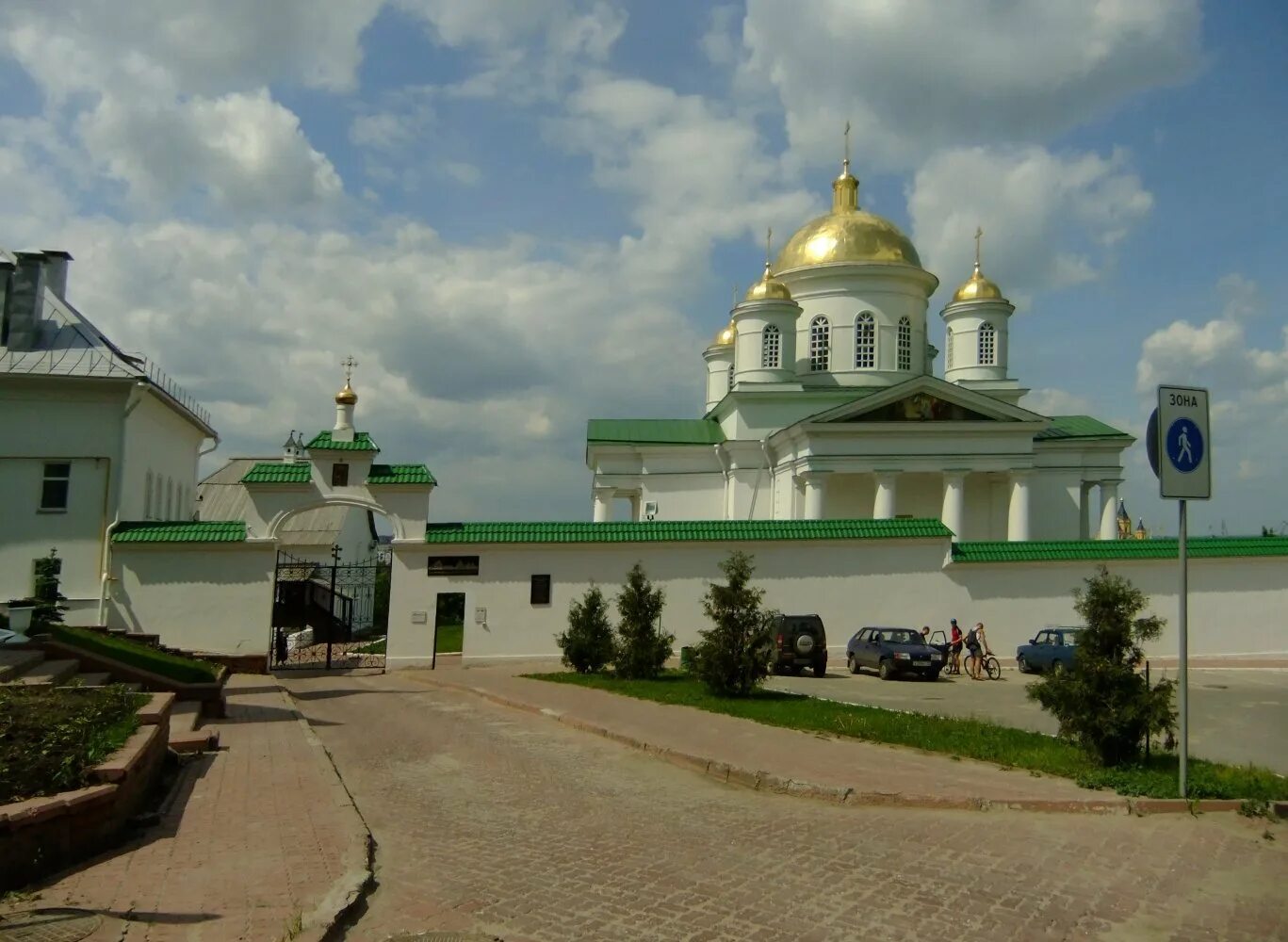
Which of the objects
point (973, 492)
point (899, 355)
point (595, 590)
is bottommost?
point (595, 590)

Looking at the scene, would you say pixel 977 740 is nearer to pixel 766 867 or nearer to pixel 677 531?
pixel 766 867

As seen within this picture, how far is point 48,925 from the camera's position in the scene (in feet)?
17.3

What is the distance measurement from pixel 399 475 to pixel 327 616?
14172 mm

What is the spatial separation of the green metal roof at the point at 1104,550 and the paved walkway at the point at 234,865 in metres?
18.0

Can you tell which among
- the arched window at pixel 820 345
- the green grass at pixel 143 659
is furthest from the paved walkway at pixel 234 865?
the arched window at pixel 820 345

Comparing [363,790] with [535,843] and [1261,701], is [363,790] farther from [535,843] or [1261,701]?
[1261,701]

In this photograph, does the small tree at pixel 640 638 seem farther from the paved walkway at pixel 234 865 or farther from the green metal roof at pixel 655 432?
the green metal roof at pixel 655 432

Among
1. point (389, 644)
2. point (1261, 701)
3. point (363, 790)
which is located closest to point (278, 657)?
point (389, 644)

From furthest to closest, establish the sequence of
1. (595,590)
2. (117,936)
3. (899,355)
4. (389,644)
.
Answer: (899,355) < (389,644) < (595,590) < (117,936)

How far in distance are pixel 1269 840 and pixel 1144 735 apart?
85.0 inches

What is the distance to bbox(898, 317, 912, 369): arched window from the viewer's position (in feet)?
127

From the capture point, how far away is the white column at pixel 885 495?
105 feet

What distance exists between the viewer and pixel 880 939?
213 inches

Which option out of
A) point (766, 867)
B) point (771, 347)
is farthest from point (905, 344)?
point (766, 867)
